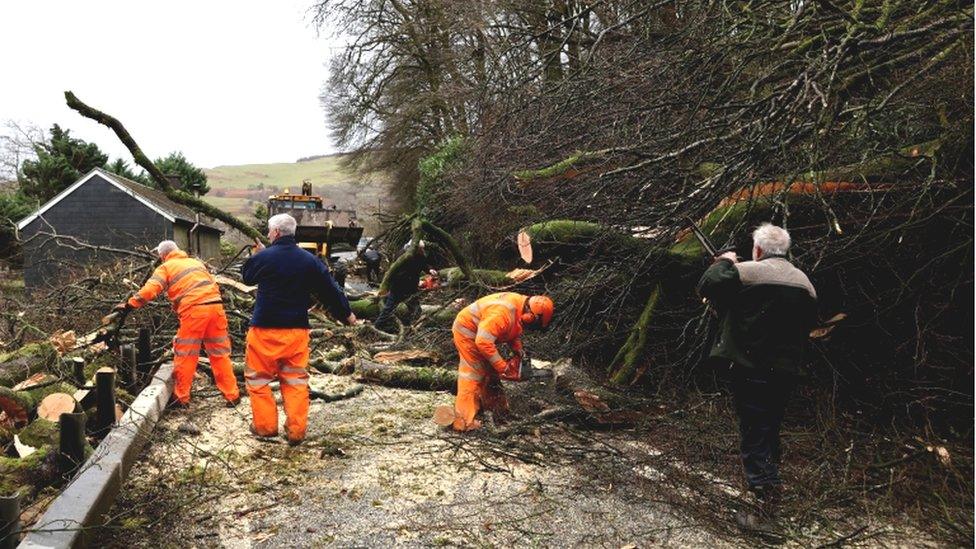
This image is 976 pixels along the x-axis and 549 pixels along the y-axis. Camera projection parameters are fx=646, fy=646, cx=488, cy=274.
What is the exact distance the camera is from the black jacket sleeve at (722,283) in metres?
3.63

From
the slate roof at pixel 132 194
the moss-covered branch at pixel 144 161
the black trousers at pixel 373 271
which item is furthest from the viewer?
the slate roof at pixel 132 194

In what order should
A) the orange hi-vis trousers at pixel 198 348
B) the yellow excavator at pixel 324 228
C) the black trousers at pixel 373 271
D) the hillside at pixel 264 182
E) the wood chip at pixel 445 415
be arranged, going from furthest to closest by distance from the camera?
the hillside at pixel 264 182 < the yellow excavator at pixel 324 228 < the black trousers at pixel 373 271 < the orange hi-vis trousers at pixel 198 348 < the wood chip at pixel 445 415

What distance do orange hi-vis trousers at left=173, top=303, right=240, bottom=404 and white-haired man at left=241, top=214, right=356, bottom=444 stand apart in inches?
42.2

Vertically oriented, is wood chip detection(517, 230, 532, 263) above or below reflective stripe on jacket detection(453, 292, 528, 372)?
above

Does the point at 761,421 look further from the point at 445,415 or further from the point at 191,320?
the point at 191,320

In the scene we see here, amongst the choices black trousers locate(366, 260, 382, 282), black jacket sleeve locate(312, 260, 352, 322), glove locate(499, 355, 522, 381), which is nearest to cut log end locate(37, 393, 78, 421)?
black jacket sleeve locate(312, 260, 352, 322)

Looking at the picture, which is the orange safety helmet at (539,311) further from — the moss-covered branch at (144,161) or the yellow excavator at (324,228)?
the yellow excavator at (324,228)

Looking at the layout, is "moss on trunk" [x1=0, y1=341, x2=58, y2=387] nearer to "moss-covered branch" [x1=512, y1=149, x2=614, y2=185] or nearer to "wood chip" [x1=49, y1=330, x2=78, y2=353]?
"wood chip" [x1=49, y1=330, x2=78, y2=353]

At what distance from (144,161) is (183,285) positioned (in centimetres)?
289

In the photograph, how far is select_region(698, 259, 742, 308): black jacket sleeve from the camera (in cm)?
363

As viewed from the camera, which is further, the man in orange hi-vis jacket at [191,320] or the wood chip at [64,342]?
the wood chip at [64,342]

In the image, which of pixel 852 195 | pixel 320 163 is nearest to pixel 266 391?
pixel 852 195

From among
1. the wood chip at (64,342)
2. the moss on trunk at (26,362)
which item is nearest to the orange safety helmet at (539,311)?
the moss on trunk at (26,362)

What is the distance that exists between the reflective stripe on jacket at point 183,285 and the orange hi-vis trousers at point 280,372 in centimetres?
119
